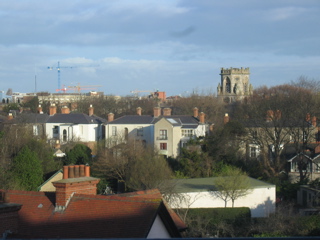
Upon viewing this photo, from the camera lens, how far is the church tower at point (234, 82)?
120562 millimetres

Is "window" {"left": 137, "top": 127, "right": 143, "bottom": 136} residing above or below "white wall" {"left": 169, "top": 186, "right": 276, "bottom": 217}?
above

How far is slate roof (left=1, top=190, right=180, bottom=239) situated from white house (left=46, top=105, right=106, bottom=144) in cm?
4423

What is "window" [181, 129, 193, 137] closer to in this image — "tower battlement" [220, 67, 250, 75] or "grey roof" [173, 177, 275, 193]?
"grey roof" [173, 177, 275, 193]

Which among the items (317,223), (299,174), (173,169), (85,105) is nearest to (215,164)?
(173,169)

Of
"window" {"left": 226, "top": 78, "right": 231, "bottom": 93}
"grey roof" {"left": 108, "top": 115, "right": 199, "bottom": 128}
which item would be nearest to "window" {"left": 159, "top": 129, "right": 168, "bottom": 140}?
"grey roof" {"left": 108, "top": 115, "right": 199, "bottom": 128}

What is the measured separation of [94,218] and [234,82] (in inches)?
4379

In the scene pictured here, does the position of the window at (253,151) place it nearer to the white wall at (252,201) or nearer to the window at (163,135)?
the window at (163,135)

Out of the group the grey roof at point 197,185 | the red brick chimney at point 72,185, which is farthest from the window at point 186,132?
the red brick chimney at point 72,185

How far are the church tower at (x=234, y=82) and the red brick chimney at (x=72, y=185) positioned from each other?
346 ft

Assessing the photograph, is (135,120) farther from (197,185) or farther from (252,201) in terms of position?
(252,201)

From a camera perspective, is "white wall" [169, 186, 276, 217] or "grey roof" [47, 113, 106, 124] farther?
"grey roof" [47, 113, 106, 124]

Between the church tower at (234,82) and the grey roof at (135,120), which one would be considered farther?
the church tower at (234,82)

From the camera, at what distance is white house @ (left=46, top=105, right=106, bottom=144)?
57.8m

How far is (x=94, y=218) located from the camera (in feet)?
41.3
